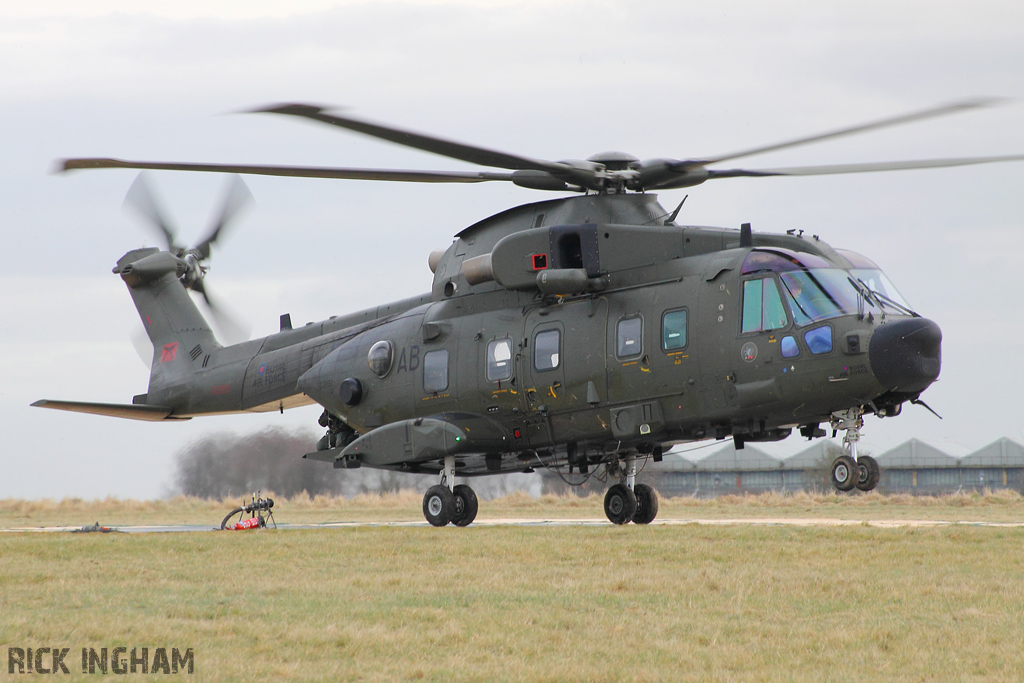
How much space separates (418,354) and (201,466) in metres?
15.1

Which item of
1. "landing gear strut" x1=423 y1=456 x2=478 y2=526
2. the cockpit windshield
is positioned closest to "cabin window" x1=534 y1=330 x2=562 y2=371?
"landing gear strut" x1=423 y1=456 x2=478 y2=526

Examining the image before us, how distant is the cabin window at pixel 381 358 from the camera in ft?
→ 65.3

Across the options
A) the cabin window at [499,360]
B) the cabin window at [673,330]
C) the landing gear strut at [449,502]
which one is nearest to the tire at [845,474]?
the cabin window at [673,330]

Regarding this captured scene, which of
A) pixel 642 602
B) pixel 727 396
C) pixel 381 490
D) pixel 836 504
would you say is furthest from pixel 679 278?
pixel 381 490

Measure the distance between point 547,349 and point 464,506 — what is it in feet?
11.7

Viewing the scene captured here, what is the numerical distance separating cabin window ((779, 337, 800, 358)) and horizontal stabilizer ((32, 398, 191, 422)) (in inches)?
599

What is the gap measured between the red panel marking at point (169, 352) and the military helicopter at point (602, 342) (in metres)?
3.62

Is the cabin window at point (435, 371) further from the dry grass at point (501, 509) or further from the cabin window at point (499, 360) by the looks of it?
the dry grass at point (501, 509)

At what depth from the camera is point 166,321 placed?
84.8 feet

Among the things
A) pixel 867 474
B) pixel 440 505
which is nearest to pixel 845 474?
pixel 867 474

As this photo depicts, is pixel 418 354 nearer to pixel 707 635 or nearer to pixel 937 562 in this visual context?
pixel 937 562

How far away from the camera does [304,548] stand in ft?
51.8

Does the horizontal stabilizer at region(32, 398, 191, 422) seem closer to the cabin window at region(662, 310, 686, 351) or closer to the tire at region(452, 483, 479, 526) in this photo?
the tire at region(452, 483, 479, 526)

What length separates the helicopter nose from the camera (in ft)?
47.3
